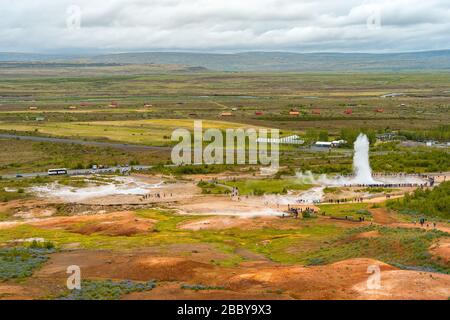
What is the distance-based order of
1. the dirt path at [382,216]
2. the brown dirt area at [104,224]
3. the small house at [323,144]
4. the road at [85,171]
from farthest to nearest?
the small house at [323,144] < the road at [85,171] < the dirt path at [382,216] < the brown dirt area at [104,224]

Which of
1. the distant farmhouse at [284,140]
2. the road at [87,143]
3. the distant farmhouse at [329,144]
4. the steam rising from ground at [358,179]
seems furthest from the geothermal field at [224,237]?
→ the distant farmhouse at [284,140]

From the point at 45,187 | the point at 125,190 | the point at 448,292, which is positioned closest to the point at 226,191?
the point at 125,190

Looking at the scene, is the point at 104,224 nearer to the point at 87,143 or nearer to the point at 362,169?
the point at 362,169

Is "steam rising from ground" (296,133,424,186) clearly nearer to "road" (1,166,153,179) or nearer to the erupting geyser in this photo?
the erupting geyser

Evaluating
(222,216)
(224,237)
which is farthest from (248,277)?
(222,216)

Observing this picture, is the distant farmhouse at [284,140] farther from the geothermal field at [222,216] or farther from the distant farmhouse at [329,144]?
the distant farmhouse at [329,144]

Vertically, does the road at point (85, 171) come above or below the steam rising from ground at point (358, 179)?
above

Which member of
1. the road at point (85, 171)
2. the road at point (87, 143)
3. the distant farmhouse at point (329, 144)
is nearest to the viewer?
the road at point (85, 171)

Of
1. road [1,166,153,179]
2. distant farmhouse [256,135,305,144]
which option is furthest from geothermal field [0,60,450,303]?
distant farmhouse [256,135,305,144]
